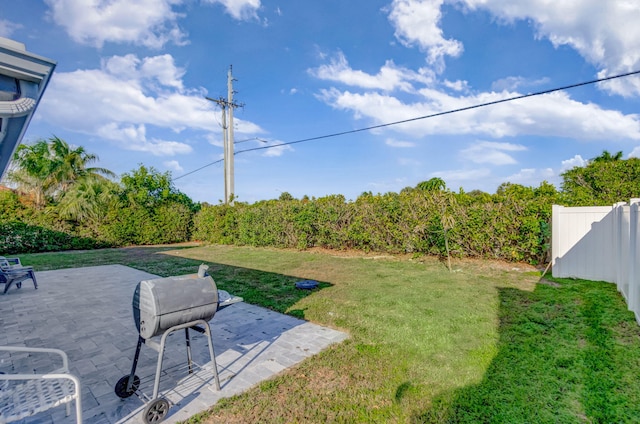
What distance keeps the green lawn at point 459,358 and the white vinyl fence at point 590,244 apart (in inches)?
15.4

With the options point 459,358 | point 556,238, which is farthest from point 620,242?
point 459,358

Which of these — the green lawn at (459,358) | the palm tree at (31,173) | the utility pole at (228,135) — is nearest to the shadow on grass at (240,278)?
the green lawn at (459,358)

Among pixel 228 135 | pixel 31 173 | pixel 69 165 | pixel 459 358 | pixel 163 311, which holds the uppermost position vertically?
pixel 228 135

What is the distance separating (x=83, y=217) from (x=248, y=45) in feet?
39.7

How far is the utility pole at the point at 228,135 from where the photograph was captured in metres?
20.9

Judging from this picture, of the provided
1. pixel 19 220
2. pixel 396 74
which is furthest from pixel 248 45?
pixel 19 220

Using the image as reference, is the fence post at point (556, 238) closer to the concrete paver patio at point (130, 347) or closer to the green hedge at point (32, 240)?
the concrete paver patio at point (130, 347)

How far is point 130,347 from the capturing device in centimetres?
366

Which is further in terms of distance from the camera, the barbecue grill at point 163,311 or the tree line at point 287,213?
the tree line at point 287,213

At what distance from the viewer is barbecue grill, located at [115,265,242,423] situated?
2.25 m

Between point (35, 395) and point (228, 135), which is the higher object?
point (228, 135)

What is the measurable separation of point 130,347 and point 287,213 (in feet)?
33.9

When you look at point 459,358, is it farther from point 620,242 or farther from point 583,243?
point 583,243

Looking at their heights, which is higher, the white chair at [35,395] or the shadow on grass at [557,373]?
the white chair at [35,395]
